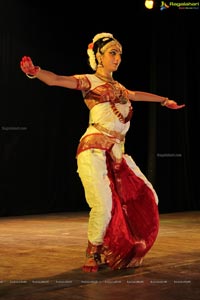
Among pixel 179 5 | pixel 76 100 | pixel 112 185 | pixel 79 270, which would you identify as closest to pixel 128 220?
pixel 112 185

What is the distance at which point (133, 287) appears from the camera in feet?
10.0

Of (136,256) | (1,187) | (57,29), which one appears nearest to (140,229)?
(136,256)

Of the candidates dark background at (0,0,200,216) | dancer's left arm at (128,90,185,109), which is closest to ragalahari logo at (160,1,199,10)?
dark background at (0,0,200,216)

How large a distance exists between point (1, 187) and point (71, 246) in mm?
2802

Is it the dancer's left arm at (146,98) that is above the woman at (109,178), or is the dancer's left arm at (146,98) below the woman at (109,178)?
above

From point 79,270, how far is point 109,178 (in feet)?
1.92

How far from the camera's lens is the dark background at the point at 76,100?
729 centimetres

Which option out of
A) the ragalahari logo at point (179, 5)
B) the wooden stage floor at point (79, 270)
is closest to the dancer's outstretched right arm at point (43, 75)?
the wooden stage floor at point (79, 270)

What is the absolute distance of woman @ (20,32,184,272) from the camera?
359 centimetres

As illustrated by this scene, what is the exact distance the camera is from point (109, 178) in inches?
148

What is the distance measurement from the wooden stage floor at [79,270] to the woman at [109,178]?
5.3 inches

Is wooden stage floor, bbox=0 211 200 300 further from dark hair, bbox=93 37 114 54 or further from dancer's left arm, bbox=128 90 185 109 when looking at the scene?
dark hair, bbox=93 37 114 54

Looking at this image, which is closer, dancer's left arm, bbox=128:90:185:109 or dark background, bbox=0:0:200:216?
dancer's left arm, bbox=128:90:185:109

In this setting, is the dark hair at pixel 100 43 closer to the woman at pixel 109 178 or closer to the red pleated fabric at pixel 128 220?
the woman at pixel 109 178
